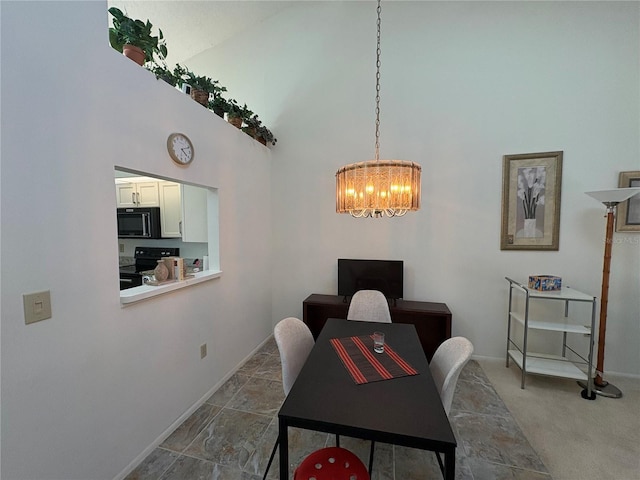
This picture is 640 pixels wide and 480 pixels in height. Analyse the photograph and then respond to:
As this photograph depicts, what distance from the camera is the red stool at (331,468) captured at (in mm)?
1082

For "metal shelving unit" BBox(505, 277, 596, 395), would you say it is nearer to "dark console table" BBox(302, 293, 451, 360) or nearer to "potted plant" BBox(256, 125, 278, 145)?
"dark console table" BBox(302, 293, 451, 360)

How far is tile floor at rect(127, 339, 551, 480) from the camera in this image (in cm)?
155

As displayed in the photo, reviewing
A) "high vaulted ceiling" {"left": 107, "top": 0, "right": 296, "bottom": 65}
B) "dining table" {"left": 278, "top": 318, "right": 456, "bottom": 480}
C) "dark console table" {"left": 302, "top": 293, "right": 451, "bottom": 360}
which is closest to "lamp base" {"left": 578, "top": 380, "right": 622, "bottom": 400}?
"dark console table" {"left": 302, "top": 293, "right": 451, "bottom": 360}

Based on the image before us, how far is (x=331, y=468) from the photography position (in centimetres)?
112

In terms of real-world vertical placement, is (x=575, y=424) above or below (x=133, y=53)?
below

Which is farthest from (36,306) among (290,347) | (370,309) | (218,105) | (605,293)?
(605,293)

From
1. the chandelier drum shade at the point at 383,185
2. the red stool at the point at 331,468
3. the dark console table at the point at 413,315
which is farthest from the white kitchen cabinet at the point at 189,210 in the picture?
the red stool at the point at 331,468

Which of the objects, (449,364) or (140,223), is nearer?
(449,364)

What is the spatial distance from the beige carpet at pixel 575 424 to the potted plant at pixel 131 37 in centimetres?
358

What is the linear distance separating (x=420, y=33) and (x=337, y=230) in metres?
2.38

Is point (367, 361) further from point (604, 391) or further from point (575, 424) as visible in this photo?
point (604, 391)

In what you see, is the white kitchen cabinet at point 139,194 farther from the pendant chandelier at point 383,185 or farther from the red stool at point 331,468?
the red stool at point 331,468

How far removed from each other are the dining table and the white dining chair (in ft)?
0.48

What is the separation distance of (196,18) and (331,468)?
4.19 metres
